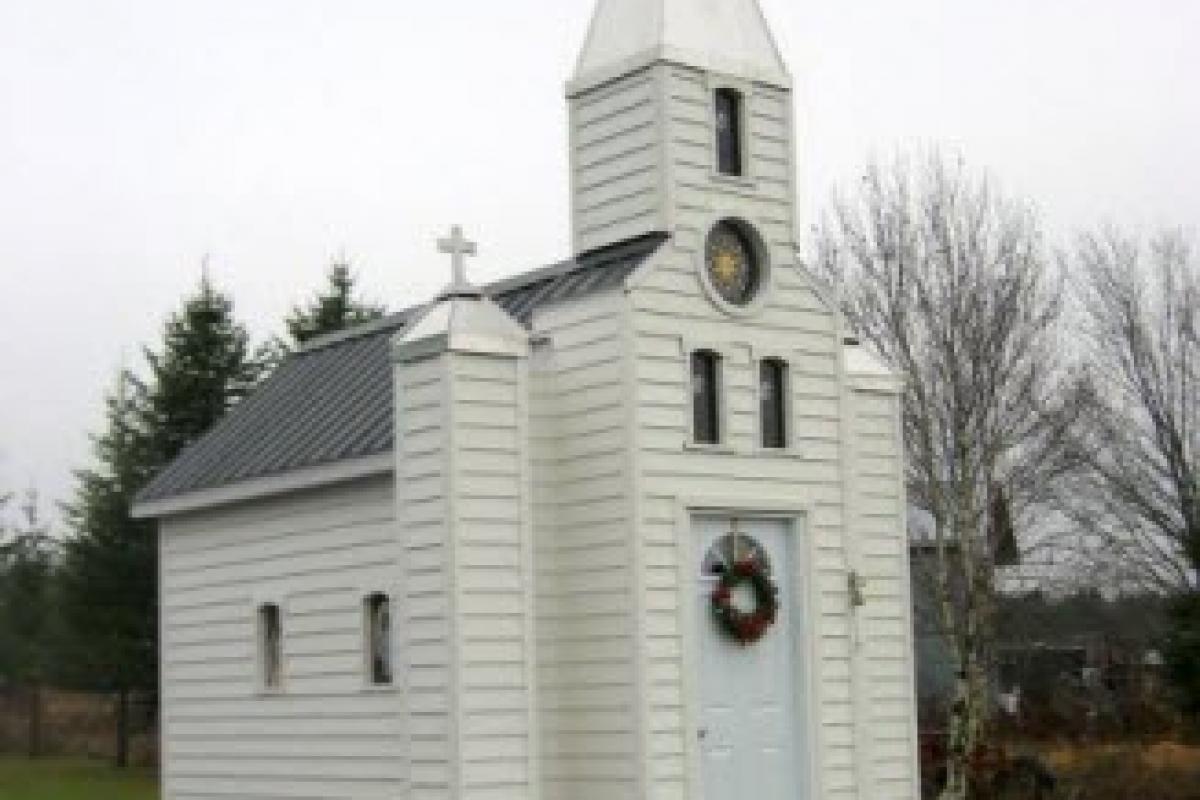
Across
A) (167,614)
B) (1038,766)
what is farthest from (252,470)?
(1038,766)

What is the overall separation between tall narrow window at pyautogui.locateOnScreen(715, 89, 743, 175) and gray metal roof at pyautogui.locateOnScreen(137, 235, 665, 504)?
3.82 feet

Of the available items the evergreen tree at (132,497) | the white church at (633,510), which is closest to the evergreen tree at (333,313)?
the evergreen tree at (132,497)

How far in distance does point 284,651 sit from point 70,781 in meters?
22.3

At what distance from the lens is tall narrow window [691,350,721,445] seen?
1661cm

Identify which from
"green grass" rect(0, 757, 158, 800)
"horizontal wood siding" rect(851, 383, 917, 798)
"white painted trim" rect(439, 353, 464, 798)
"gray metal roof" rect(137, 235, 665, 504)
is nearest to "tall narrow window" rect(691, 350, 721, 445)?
"gray metal roof" rect(137, 235, 665, 504)

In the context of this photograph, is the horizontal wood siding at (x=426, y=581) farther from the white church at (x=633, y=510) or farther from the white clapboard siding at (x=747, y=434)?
the white clapboard siding at (x=747, y=434)

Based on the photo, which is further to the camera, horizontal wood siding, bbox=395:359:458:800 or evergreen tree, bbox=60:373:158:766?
evergreen tree, bbox=60:373:158:766

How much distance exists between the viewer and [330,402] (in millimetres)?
20281

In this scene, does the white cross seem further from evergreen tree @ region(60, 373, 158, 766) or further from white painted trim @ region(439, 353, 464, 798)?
evergreen tree @ region(60, 373, 158, 766)

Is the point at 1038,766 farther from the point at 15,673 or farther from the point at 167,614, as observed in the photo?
the point at 15,673

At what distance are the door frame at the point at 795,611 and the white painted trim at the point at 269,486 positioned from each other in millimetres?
2890

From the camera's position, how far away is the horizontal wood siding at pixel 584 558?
15812 mm

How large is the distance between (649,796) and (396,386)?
4.08 m

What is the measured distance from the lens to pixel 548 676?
53.6 ft
